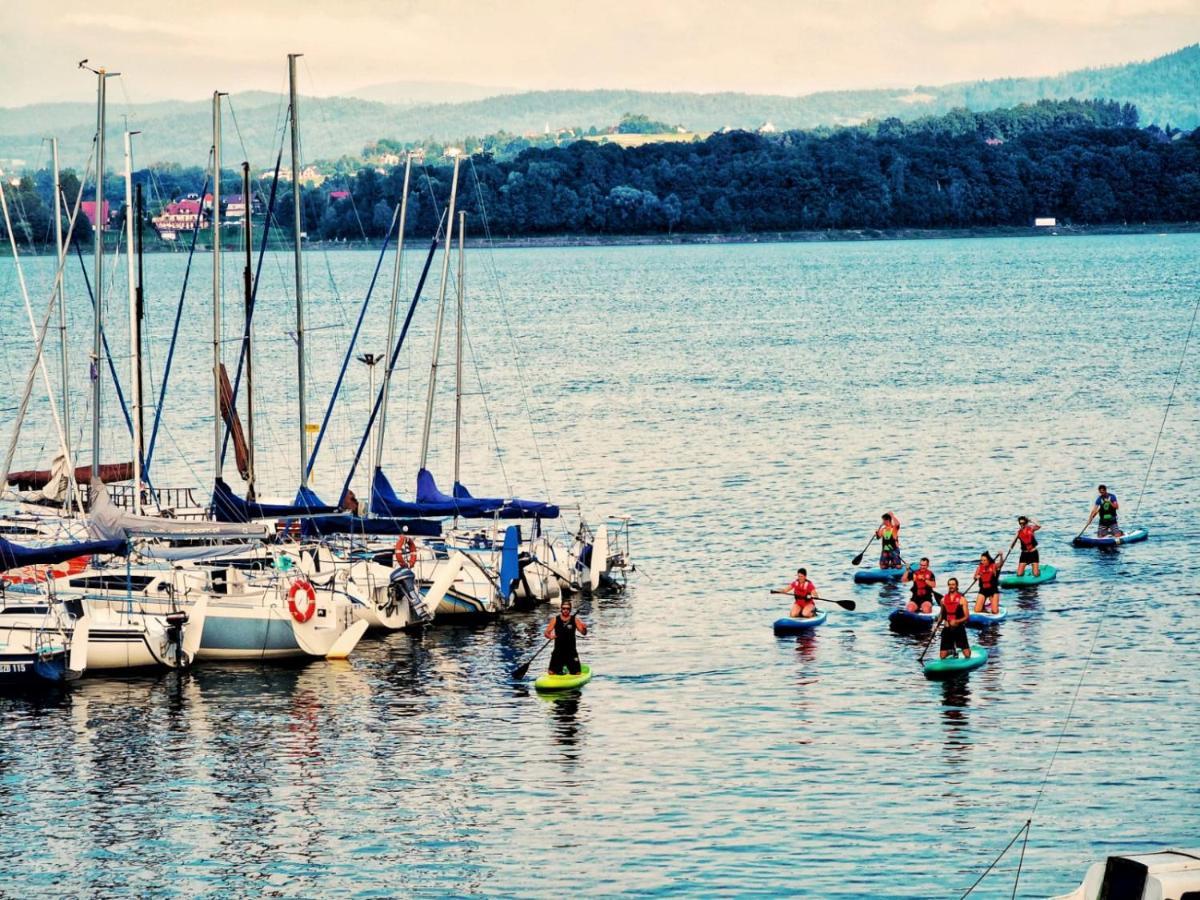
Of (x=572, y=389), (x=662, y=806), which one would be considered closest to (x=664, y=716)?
(x=662, y=806)

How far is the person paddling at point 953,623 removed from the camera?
4322 cm

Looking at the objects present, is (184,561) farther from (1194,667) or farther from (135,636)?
(1194,667)

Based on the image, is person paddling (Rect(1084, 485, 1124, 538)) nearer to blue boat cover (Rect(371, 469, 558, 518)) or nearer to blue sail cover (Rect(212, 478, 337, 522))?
blue boat cover (Rect(371, 469, 558, 518))

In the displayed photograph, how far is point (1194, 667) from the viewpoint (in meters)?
44.0

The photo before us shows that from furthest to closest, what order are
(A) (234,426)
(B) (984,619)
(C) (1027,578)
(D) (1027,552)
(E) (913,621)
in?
(A) (234,426)
(D) (1027,552)
(C) (1027,578)
(B) (984,619)
(E) (913,621)

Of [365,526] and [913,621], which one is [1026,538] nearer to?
[913,621]

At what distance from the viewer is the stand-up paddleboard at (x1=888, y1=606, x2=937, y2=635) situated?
158 feet

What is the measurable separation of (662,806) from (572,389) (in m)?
82.4

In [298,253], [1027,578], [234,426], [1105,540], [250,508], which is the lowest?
[1027,578]

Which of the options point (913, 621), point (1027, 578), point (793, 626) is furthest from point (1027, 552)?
point (793, 626)

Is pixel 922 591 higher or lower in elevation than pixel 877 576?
higher

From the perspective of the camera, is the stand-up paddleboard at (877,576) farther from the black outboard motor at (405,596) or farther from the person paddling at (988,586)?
the black outboard motor at (405,596)

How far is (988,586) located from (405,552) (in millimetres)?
15260

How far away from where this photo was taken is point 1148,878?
2248 centimetres
